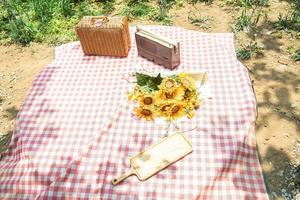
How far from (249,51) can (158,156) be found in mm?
2826

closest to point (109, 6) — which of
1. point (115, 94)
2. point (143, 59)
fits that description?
point (143, 59)

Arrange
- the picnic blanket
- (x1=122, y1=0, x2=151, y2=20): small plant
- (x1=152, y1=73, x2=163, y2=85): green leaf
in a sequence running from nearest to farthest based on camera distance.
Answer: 1. the picnic blanket
2. (x1=152, y1=73, x2=163, y2=85): green leaf
3. (x1=122, y1=0, x2=151, y2=20): small plant

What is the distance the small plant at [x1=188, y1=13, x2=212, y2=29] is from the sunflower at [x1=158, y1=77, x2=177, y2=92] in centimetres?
272

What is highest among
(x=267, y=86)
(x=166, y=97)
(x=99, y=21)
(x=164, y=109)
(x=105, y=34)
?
(x=99, y=21)

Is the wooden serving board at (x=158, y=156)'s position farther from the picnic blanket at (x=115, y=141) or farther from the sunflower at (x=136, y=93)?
the sunflower at (x=136, y=93)

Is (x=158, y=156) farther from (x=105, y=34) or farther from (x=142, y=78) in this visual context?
(x=105, y=34)

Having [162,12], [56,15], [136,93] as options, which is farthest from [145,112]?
[56,15]

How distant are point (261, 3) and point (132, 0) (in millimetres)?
2592

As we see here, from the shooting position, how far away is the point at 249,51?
521cm

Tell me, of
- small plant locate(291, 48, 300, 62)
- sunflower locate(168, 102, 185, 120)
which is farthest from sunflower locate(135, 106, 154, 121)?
small plant locate(291, 48, 300, 62)

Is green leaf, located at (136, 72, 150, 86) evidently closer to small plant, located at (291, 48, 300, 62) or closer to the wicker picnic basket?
the wicker picnic basket

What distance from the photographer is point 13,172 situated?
341 cm

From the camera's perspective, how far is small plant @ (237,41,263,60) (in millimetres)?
5141

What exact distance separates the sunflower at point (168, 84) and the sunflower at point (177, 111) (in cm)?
19
